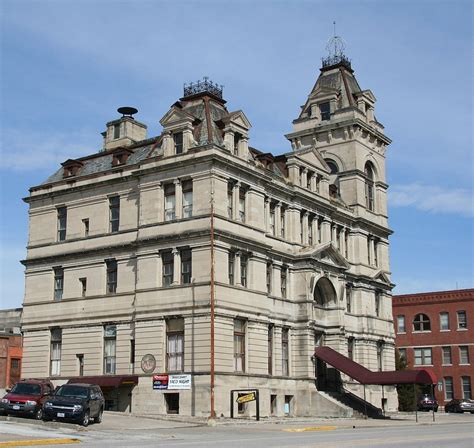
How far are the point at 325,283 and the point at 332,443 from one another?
106 feet

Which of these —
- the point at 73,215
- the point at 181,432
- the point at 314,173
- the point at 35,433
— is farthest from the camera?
the point at 314,173

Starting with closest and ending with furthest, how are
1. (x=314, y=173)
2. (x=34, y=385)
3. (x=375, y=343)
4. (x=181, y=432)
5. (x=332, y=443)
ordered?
(x=332, y=443) → (x=181, y=432) → (x=34, y=385) → (x=314, y=173) → (x=375, y=343)

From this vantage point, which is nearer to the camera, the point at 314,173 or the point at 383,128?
the point at 314,173

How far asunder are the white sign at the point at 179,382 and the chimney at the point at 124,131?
20056 millimetres

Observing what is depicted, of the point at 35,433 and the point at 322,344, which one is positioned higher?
the point at 322,344

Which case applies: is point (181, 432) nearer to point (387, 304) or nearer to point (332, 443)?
point (332, 443)

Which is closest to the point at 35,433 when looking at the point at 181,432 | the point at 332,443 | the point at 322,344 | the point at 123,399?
the point at 181,432

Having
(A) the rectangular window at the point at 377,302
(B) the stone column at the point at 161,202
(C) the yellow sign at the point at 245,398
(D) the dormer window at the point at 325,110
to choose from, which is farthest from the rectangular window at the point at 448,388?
(B) the stone column at the point at 161,202

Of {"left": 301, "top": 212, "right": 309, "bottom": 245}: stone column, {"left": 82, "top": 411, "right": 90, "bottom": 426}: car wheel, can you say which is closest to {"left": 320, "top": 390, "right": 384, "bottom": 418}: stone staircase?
{"left": 301, "top": 212, "right": 309, "bottom": 245}: stone column

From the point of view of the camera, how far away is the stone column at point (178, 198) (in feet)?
158

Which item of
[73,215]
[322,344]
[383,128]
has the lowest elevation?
[322,344]

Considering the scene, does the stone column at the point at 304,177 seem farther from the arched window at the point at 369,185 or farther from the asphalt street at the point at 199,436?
the asphalt street at the point at 199,436

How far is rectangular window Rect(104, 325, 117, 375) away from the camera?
5012cm

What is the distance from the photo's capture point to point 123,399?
48.4 meters
